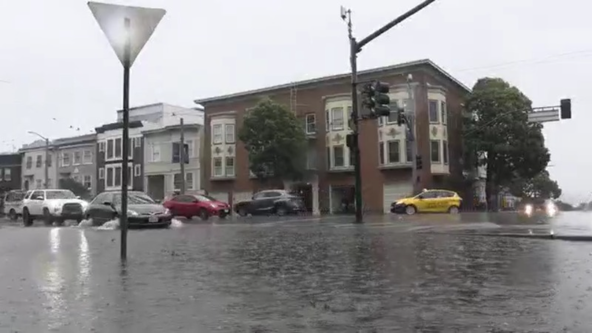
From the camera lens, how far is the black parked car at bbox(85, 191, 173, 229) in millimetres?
20750

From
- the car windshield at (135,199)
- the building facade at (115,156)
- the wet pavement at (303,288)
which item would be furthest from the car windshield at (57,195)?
the building facade at (115,156)

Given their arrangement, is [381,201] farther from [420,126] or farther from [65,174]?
[65,174]

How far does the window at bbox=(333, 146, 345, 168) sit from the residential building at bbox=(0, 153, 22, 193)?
5248 centimetres

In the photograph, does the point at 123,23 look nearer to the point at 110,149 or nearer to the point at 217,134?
the point at 217,134

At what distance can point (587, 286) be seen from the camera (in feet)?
22.8

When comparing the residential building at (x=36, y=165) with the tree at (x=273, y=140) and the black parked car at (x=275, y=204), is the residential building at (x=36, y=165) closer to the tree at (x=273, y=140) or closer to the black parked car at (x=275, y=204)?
the tree at (x=273, y=140)

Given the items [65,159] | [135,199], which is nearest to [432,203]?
[135,199]

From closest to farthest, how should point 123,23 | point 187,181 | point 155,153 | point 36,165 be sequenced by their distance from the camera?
point 123,23
point 187,181
point 155,153
point 36,165

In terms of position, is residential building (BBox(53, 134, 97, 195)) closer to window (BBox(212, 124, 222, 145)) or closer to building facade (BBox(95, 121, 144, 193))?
building facade (BBox(95, 121, 144, 193))

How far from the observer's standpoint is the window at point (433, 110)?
158 ft

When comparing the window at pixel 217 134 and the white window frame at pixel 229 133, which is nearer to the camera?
the white window frame at pixel 229 133

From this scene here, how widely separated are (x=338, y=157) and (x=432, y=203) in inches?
629

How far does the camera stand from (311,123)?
53.1 m

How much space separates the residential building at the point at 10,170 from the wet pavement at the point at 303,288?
260 ft
